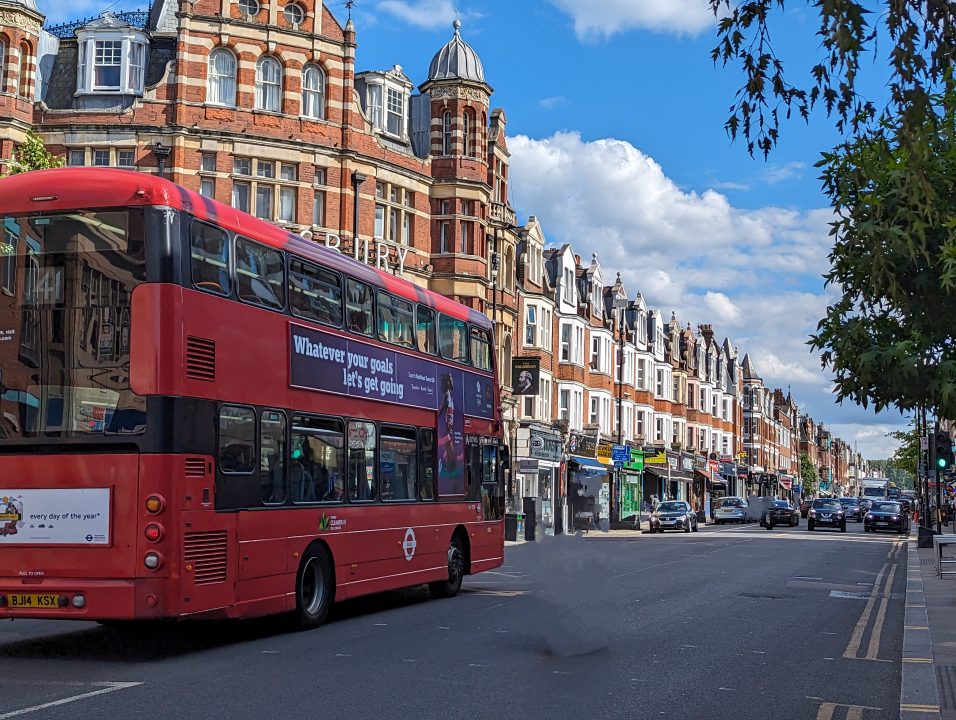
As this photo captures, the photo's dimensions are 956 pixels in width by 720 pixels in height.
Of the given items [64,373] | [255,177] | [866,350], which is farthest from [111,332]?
[255,177]

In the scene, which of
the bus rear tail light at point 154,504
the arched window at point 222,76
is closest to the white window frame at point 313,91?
the arched window at point 222,76

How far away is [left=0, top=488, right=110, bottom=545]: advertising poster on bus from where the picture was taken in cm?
1102

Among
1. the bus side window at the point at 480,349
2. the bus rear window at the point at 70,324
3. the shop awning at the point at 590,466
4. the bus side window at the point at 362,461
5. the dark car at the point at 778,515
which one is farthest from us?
the dark car at the point at 778,515

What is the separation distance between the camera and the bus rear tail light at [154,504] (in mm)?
10945

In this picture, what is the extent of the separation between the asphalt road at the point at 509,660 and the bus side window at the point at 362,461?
5.43 feet

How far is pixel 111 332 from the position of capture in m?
11.1

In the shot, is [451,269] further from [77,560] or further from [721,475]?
[721,475]

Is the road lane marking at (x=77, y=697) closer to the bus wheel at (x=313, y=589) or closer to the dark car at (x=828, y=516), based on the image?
the bus wheel at (x=313, y=589)

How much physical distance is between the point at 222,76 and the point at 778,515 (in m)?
37.9

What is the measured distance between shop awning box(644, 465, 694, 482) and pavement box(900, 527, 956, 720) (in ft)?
171

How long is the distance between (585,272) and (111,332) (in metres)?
58.4

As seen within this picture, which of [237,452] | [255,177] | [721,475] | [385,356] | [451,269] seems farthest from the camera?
[721,475]

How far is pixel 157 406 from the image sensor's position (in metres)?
11.0

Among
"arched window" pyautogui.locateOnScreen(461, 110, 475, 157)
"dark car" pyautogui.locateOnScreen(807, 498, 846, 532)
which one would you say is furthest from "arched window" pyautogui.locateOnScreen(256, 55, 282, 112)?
"dark car" pyautogui.locateOnScreen(807, 498, 846, 532)
